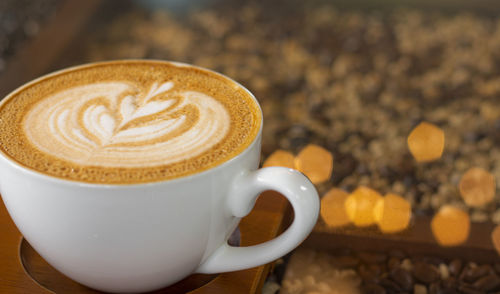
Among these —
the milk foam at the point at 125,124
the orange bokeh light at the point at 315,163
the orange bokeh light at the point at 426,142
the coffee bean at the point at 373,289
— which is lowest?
the orange bokeh light at the point at 426,142

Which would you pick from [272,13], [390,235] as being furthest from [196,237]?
[272,13]

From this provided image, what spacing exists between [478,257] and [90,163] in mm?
667

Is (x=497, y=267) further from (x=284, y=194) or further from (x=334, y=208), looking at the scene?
(x=284, y=194)

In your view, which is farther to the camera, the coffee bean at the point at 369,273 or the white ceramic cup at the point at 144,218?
the coffee bean at the point at 369,273

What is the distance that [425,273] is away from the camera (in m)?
0.96

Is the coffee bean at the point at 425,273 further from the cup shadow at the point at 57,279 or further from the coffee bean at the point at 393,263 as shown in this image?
the cup shadow at the point at 57,279

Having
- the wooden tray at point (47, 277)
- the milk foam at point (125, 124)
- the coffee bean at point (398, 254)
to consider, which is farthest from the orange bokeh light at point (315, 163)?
the milk foam at point (125, 124)

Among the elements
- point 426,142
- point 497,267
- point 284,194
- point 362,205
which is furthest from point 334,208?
point 284,194

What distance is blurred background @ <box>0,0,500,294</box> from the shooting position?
3.20 ft

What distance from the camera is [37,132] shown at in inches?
26.0

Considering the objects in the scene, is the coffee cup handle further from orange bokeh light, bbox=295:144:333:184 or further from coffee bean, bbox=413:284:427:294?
orange bokeh light, bbox=295:144:333:184

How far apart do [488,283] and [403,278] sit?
132 millimetres

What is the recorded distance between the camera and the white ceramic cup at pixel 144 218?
1.90 ft

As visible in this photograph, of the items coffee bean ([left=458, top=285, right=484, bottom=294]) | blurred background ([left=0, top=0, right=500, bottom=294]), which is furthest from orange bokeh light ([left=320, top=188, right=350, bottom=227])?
coffee bean ([left=458, top=285, right=484, bottom=294])
